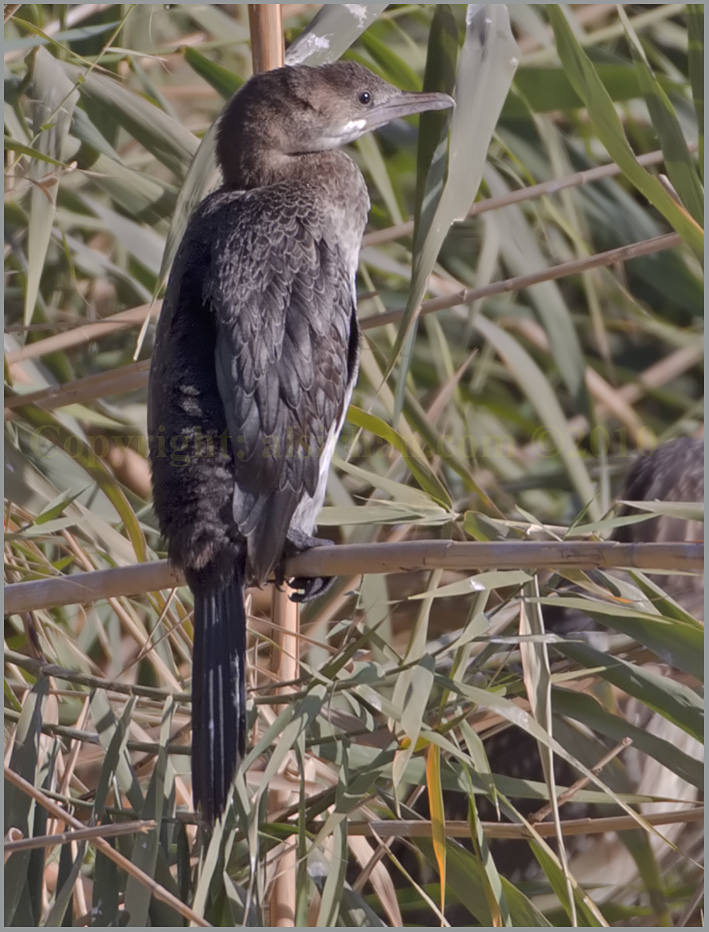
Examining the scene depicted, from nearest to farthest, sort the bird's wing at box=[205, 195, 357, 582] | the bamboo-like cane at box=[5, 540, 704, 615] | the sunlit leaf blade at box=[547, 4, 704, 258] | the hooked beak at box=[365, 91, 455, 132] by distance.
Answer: the bamboo-like cane at box=[5, 540, 704, 615], the sunlit leaf blade at box=[547, 4, 704, 258], the bird's wing at box=[205, 195, 357, 582], the hooked beak at box=[365, 91, 455, 132]

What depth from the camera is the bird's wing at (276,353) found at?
80.5 inches

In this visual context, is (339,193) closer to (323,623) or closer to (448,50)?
(448,50)

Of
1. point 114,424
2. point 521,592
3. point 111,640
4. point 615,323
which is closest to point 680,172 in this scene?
point 521,592

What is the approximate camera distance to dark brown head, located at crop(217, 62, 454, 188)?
7.81 ft

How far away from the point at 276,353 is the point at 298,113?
0.58 metres

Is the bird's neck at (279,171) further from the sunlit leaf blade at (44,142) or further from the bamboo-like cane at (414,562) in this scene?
the bamboo-like cane at (414,562)

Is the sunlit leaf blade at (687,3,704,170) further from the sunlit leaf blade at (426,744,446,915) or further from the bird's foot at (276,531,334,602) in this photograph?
the sunlit leaf blade at (426,744,446,915)

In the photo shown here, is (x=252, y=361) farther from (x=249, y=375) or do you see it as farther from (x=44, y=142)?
(x=44, y=142)

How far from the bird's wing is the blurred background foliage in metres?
0.10

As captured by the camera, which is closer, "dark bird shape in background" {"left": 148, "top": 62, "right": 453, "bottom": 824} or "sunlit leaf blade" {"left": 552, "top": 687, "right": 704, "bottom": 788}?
"sunlit leaf blade" {"left": 552, "top": 687, "right": 704, "bottom": 788}

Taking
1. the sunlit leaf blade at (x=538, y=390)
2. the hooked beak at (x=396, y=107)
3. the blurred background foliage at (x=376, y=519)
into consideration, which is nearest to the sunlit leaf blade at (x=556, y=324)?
the blurred background foliage at (x=376, y=519)

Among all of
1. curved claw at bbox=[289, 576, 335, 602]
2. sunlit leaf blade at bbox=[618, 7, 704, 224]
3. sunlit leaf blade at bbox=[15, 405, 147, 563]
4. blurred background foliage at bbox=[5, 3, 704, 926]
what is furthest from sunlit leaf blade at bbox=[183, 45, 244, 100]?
curved claw at bbox=[289, 576, 335, 602]

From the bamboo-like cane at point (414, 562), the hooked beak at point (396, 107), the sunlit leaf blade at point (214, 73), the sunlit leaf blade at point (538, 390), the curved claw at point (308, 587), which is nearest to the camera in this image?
the bamboo-like cane at point (414, 562)

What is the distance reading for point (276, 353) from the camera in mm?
2135
